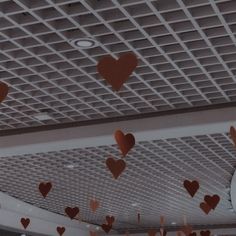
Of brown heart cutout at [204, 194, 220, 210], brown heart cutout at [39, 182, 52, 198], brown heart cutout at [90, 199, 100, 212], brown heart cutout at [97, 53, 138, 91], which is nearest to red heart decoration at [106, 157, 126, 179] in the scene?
brown heart cutout at [39, 182, 52, 198]

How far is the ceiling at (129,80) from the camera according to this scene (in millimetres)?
3338

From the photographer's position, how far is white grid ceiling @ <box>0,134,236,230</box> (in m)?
6.46

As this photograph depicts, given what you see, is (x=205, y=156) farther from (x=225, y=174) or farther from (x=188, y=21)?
(x=188, y=21)

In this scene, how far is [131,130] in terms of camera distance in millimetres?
5039

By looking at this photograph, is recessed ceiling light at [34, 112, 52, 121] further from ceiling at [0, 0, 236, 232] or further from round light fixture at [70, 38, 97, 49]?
round light fixture at [70, 38, 97, 49]

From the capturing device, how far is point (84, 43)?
3664 millimetres

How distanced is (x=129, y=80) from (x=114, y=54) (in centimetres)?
52

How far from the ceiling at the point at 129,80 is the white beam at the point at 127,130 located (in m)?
0.07

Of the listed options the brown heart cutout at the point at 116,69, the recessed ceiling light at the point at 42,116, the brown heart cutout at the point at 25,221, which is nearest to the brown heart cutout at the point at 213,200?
the brown heart cutout at the point at 25,221

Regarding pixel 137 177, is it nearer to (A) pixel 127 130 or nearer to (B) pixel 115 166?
(B) pixel 115 166

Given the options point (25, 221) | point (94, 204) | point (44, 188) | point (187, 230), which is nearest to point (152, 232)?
point (187, 230)

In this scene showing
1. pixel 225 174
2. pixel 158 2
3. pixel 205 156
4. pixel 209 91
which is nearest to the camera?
pixel 158 2

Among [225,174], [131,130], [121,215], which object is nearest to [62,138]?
[131,130]

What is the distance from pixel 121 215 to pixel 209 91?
711cm
